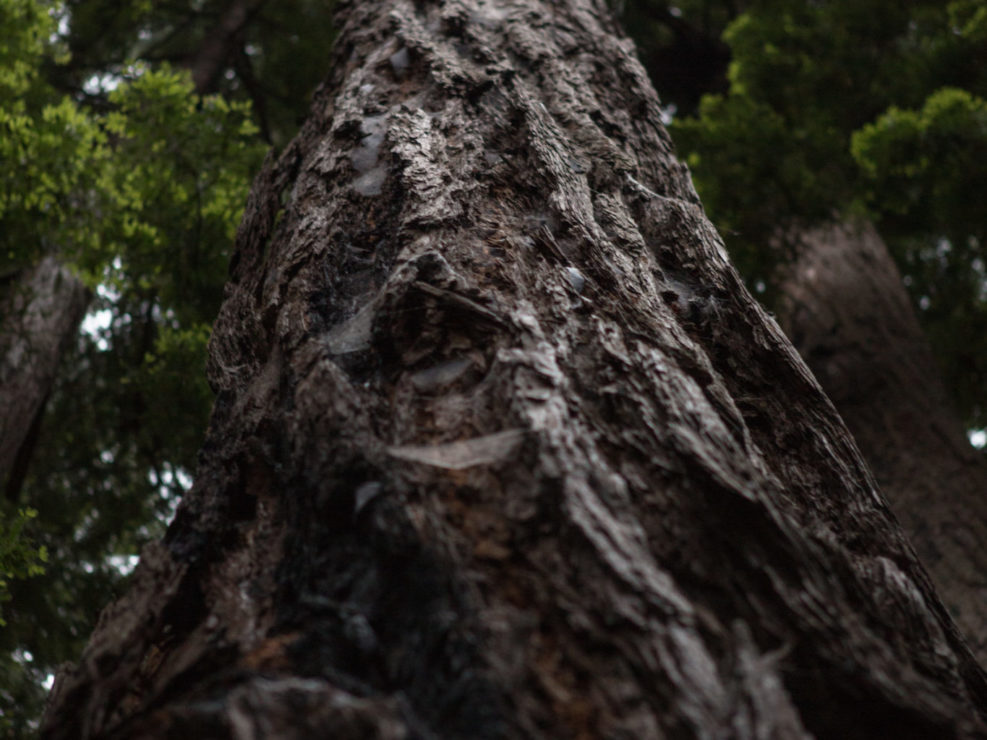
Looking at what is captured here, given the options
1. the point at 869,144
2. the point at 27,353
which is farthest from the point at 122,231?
the point at 869,144

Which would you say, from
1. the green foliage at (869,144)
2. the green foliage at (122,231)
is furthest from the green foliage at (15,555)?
the green foliage at (869,144)

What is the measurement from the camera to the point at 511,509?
3.67 feet

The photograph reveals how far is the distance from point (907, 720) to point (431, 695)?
0.69 m

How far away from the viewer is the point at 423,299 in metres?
1.46

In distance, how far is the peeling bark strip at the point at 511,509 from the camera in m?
0.95

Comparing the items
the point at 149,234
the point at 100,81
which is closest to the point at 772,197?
the point at 149,234

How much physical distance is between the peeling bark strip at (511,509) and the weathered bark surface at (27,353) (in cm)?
298

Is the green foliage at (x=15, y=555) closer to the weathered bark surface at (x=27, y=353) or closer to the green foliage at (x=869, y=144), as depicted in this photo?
the weathered bark surface at (x=27, y=353)

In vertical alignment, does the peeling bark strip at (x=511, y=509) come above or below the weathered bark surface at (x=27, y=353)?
below

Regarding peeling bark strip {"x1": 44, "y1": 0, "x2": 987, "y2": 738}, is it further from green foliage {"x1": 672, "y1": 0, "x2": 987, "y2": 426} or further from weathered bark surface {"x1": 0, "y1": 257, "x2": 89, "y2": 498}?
weathered bark surface {"x1": 0, "y1": 257, "x2": 89, "y2": 498}

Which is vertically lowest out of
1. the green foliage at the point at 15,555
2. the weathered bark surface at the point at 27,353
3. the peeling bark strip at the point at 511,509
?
the peeling bark strip at the point at 511,509

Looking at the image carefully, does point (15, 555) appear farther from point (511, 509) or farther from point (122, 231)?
point (511, 509)

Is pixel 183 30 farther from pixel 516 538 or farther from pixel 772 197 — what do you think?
pixel 516 538

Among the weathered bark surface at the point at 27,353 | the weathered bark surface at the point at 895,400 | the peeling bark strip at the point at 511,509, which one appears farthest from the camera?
the weathered bark surface at the point at 27,353
